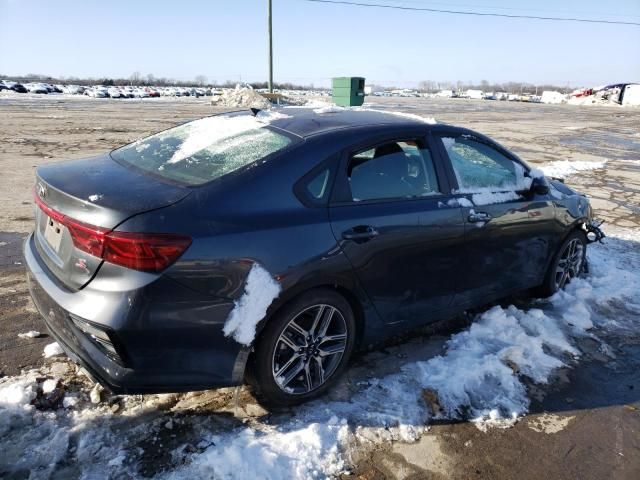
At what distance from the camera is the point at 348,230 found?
295 cm

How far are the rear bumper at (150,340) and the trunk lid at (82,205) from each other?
0.14 metres

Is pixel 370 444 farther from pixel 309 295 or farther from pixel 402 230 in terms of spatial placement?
pixel 402 230

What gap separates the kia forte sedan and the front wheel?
0.4 inches

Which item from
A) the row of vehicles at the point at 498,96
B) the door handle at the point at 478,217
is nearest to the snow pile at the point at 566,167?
the door handle at the point at 478,217

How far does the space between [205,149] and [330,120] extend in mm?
887

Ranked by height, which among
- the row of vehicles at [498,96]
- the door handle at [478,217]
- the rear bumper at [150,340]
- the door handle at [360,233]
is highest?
the door handle at [360,233]

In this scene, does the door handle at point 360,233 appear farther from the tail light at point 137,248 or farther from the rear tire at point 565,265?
the rear tire at point 565,265

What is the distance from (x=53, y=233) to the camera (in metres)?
2.74

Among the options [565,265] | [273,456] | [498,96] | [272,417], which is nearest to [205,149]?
[272,417]

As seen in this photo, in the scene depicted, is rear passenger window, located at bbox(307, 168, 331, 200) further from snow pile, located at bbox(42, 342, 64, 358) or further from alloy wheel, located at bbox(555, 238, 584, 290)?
alloy wheel, located at bbox(555, 238, 584, 290)

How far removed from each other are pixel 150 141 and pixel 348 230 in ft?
5.43

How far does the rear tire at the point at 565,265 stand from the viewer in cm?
464

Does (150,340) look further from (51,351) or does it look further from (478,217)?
(478,217)

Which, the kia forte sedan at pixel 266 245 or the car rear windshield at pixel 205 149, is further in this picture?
the car rear windshield at pixel 205 149
